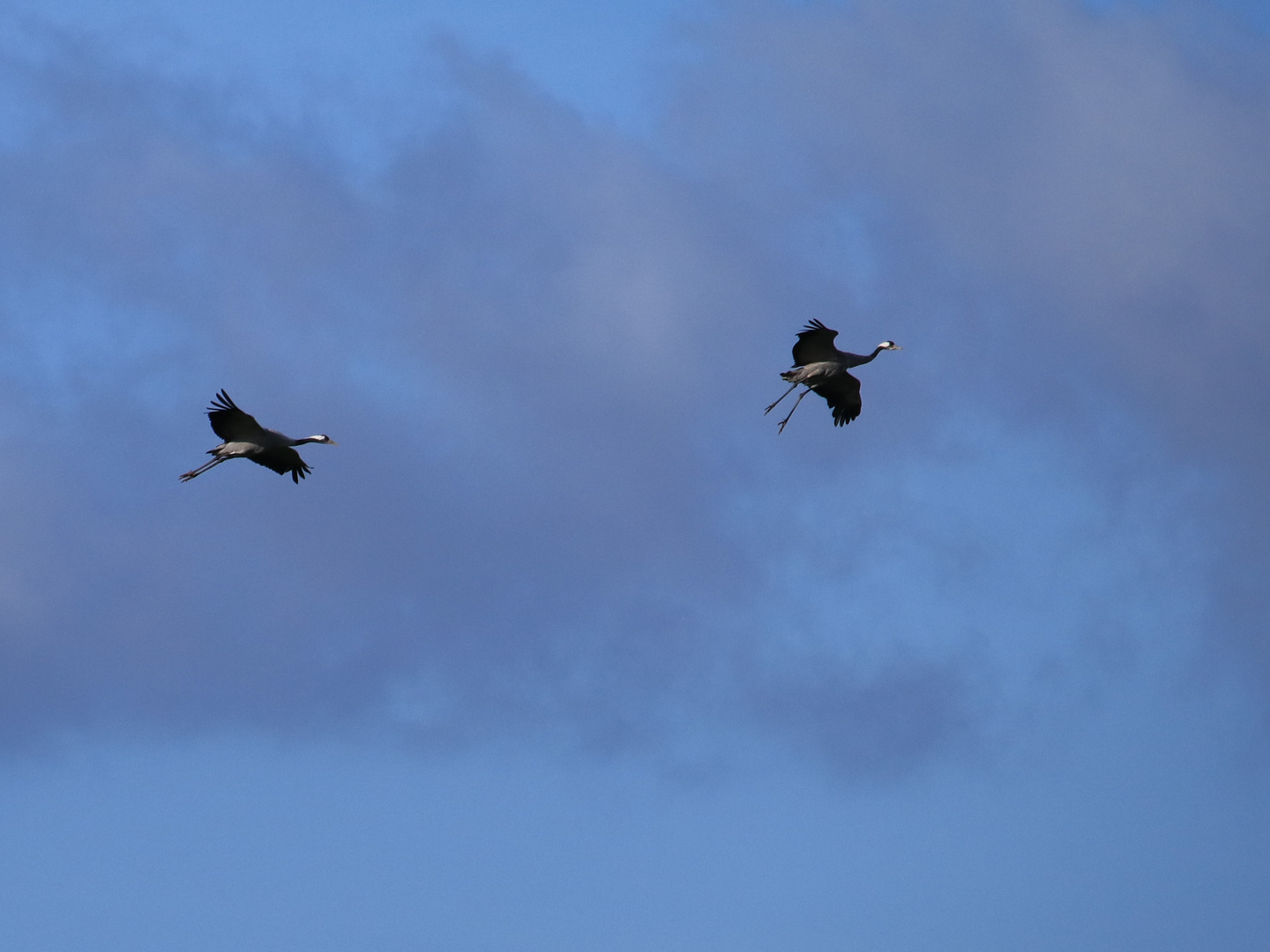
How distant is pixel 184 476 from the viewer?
55.6 metres

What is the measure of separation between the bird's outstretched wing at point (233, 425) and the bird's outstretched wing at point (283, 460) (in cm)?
78

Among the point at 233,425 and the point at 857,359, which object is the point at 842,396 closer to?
the point at 857,359

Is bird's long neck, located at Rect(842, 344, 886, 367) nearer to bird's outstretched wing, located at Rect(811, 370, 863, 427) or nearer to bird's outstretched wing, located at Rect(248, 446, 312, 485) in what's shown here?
bird's outstretched wing, located at Rect(811, 370, 863, 427)

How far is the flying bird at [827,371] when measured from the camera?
59.3m

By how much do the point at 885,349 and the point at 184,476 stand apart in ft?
72.9

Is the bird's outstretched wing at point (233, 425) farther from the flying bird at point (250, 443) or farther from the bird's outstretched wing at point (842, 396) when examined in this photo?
the bird's outstretched wing at point (842, 396)

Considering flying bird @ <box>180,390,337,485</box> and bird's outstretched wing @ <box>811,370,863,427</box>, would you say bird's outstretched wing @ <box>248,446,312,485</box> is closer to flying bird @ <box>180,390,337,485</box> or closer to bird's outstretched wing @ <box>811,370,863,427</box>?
flying bird @ <box>180,390,337,485</box>

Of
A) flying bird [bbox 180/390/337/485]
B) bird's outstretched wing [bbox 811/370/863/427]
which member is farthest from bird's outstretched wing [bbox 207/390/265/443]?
bird's outstretched wing [bbox 811/370/863/427]

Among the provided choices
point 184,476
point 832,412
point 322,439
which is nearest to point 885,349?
point 832,412

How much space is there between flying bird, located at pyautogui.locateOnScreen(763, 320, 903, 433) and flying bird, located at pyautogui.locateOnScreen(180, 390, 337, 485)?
14570mm

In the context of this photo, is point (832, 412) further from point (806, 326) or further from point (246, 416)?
point (246, 416)

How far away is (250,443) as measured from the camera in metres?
57.6

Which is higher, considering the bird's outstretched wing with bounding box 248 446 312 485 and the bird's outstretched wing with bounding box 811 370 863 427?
the bird's outstretched wing with bounding box 811 370 863 427

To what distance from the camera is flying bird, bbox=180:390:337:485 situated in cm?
5606
